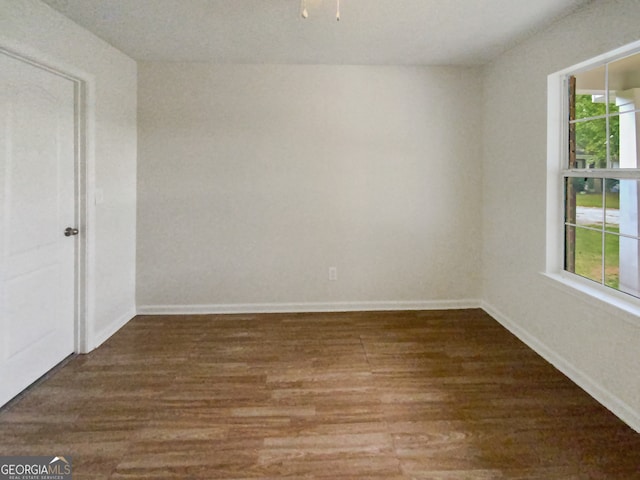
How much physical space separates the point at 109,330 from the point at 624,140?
12.7ft

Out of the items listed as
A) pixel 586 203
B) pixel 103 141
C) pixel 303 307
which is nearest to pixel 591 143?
pixel 586 203

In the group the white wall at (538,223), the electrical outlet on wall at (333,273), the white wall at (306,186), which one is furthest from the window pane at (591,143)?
the electrical outlet on wall at (333,273)

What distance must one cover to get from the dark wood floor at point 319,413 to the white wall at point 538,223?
0.61 ft

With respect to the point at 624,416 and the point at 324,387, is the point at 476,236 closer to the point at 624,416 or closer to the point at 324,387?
the point at 624,416

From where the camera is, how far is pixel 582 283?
102 inches

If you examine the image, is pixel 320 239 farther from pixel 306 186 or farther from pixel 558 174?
pixel 558 174

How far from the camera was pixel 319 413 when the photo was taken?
212 cm

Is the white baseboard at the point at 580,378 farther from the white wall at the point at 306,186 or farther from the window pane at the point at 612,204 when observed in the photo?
the window pane at the point at 612,204

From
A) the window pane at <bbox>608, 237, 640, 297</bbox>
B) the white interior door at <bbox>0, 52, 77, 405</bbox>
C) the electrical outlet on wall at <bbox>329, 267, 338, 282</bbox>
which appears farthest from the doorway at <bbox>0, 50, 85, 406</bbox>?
the window pane at <bbox>608, 237, 640, 297</bbox>

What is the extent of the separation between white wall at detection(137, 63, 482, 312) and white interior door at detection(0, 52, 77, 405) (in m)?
0.96

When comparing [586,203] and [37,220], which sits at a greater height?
[586,203]

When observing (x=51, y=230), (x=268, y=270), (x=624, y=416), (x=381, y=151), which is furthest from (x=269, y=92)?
(x=624, y=416)

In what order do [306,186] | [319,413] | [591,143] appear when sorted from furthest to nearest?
[306,186]
[591,143]
[319,413]

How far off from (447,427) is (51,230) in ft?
8.89
